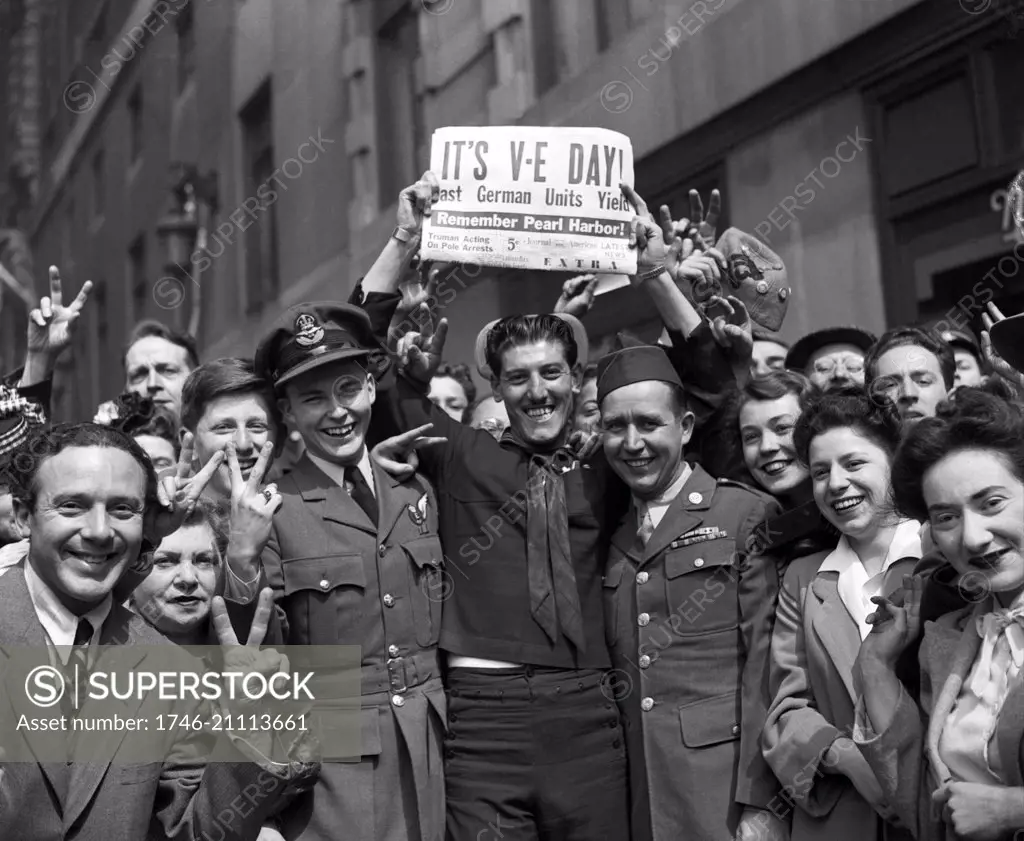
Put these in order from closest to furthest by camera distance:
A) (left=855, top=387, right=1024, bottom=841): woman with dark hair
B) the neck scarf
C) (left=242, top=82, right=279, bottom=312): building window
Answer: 1. (left=855, top=387, right=1024, bottom=841): woman with dark hair
2. the neck scarf
3. (left=242, top=82, right=279, bottom=312): building window

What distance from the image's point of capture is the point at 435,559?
12.7 ft

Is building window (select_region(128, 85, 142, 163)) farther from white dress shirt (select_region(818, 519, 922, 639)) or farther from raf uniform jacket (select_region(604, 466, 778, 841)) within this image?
white dress shirt (select_region(818, 519, 922, 639))

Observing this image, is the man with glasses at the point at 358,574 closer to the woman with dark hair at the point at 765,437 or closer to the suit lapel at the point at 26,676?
the suit lapel at the point at 26,676

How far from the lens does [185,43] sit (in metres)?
12.6

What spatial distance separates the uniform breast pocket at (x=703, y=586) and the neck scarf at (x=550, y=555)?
11.6 inches

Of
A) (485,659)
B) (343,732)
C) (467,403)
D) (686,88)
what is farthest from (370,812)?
(686,88)

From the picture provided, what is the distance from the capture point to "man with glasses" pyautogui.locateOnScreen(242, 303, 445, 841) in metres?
3.59

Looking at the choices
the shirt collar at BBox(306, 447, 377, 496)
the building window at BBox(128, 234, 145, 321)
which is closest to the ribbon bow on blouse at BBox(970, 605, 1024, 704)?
the shirt collar at BBox(306, 447, 377, 496)

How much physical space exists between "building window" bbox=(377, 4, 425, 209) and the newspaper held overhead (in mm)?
5998

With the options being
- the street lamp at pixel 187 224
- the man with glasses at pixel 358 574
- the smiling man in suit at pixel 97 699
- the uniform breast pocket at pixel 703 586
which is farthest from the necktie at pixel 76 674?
the street lamp at pixel 187 224

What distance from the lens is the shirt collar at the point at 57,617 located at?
3010mm

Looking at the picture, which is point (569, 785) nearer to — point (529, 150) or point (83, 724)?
point (83, 724)

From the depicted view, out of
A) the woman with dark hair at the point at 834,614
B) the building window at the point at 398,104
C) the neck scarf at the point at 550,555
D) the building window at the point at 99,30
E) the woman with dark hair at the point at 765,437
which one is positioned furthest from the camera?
the building window at the point at 99,30

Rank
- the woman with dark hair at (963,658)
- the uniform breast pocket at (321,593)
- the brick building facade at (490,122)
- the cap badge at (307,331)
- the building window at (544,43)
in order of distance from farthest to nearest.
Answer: the building window at (544,43) < the brick building facade at (490,122) < the cap badge at (307,331) < the uniform breast pocket at (321,593) < the woman with dark hair at (963,658)
